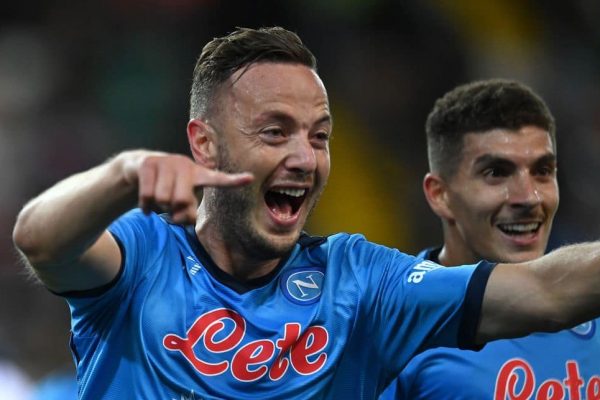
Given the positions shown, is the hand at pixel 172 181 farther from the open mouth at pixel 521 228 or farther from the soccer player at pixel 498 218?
the open mouth at pixel 521 228

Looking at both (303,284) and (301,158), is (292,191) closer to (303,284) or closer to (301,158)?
(301,158)

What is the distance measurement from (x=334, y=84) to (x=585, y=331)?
5.53 m

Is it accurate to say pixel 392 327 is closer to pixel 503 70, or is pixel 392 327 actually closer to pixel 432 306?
pixel 432 306

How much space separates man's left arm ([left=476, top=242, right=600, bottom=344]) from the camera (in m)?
3.15

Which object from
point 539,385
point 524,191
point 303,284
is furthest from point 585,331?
point 303,284

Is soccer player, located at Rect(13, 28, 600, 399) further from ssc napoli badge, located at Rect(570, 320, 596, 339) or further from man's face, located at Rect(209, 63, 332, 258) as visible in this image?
ssc napoli badge, located at Rect(570, 320, 596, 339)

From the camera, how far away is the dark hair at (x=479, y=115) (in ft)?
15.3

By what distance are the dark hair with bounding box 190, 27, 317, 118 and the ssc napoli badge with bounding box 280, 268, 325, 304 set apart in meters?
0.59

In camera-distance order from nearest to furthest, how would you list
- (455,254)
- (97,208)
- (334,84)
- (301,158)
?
1. (97,208)
2. (301,158)
3. (455,254)
4. (334,84)

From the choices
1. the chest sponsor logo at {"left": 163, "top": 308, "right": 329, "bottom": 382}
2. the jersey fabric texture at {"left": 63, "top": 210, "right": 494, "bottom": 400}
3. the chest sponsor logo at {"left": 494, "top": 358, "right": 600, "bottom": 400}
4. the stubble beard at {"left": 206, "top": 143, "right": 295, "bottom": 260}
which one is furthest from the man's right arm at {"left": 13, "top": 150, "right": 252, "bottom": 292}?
the chest sponsor logo at {"left": 494, "top": 358, "right": 600, "bottom": 400}

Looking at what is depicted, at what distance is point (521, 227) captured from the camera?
4.57 metres

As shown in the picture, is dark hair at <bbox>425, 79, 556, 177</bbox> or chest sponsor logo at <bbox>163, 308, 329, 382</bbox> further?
dark hair at <bbox>425, 79, 556, 177</bbox>

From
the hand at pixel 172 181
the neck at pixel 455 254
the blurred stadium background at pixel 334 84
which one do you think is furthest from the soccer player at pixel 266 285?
the blurred stadium background at pixel 334 84

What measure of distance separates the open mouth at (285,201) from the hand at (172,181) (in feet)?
2.59
